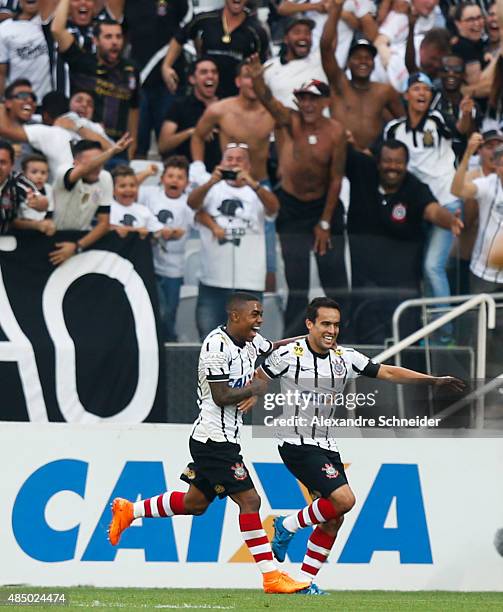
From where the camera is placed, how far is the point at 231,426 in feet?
25.3

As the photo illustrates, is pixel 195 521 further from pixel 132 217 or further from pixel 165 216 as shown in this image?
pixel 165 216

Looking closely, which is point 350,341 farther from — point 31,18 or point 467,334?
point 31,18

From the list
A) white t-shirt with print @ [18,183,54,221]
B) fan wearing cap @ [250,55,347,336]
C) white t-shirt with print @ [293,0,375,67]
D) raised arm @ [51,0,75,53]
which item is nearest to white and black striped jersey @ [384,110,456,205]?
fan wearing cap @ [250,55,347,336]

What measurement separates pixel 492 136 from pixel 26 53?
4869 mm

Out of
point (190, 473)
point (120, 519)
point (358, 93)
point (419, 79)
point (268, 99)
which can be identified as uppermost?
point (419, 79)

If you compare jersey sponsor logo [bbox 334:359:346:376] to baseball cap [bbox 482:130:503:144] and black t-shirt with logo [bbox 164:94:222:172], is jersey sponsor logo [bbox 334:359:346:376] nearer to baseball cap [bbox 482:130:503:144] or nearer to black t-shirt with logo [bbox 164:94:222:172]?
baseball cap [bbox 482:130:503:144]

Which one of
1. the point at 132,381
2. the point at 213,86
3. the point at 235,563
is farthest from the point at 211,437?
the point at 213,86

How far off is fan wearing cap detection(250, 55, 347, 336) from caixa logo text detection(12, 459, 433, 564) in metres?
1.65

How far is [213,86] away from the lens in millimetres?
12430

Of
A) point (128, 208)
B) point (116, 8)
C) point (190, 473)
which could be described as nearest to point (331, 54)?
point (116, 8)

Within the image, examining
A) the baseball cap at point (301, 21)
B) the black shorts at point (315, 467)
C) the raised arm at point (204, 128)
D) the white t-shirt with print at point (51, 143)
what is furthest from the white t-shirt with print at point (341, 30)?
the black shorts at point (315, 467)

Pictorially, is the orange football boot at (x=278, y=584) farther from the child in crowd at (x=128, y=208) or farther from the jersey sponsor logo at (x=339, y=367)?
the child in crowd at (x=128, y=208)

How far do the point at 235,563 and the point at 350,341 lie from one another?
230 centimetres

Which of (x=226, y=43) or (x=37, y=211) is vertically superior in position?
(x=226, y=43)
